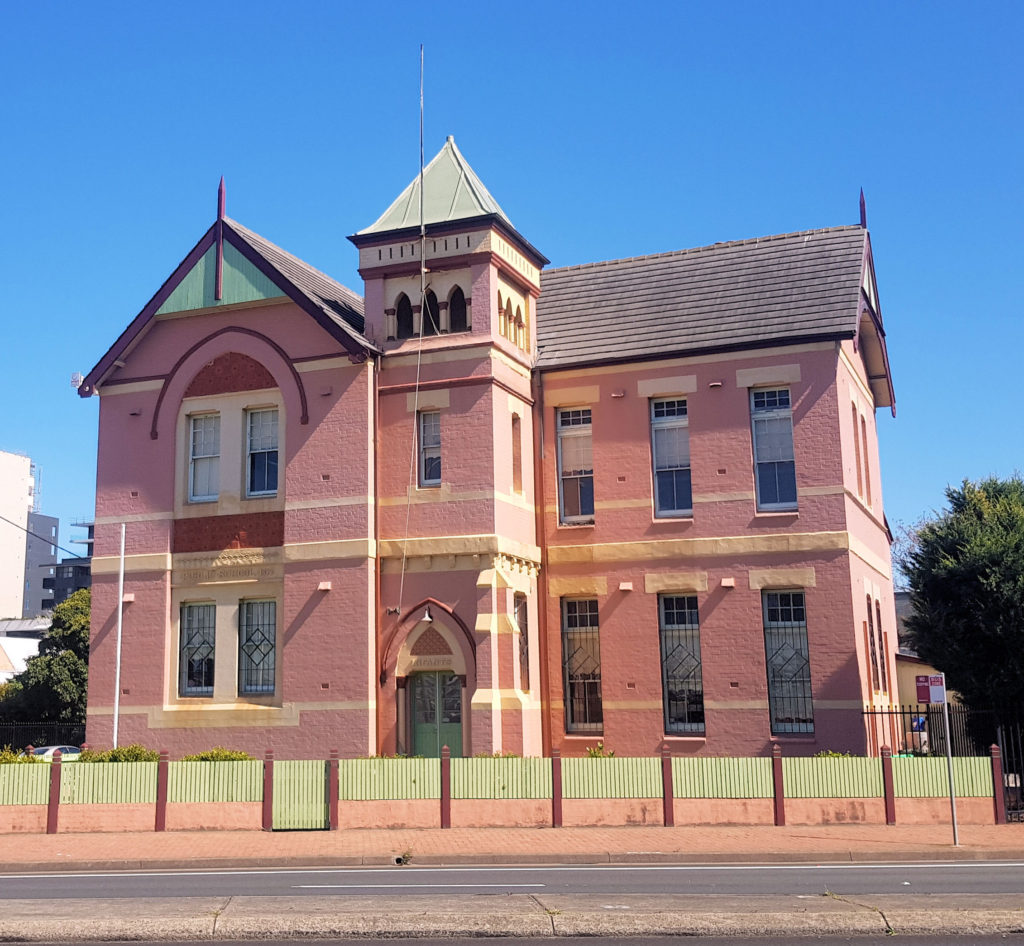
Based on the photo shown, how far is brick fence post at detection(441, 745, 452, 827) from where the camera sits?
21972 millimetres

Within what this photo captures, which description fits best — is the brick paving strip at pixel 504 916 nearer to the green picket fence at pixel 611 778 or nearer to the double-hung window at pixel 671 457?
the green picket fence at pixel 611 778

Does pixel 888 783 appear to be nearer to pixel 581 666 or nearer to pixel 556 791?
pixel 556 791

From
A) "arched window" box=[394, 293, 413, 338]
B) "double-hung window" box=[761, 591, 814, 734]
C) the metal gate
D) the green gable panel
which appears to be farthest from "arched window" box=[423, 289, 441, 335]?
the metal gate

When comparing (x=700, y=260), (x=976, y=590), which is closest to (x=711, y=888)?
→ (x=976, y=590)

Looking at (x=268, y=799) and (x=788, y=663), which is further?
(x=788, y=663)

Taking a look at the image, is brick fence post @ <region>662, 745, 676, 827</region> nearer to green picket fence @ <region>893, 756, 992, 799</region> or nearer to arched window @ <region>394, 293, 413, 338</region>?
green picket fence @ <region>893, 756, 992, 799</region>

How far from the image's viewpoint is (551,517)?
91.7ft

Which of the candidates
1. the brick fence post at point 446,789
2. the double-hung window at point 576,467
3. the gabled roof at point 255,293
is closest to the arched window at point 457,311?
the gabled roof at point 255,293

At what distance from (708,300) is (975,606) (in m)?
9.00

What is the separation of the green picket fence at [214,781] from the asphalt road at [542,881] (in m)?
3.86

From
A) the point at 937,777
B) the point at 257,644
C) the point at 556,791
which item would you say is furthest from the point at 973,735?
the point at 257,644

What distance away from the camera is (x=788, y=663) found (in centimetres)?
2566

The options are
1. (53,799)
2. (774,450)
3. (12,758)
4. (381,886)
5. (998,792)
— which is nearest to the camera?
(381,886)

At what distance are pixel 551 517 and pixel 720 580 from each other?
419 centimetres
